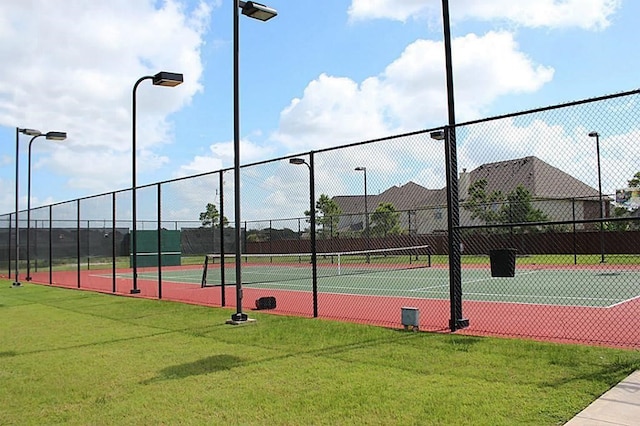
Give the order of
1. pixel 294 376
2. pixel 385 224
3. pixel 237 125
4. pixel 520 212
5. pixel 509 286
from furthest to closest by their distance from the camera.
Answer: pixel 385 224, pixel 520 212, pixel 509 286, pixel 237 125, pixel 294 376

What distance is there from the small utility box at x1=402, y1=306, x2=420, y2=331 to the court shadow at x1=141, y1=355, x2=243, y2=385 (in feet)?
8.48

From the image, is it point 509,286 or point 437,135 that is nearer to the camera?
point 437,135

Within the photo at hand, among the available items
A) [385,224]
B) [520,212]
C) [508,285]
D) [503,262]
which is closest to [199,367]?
[503,262]

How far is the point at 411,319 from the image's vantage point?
7875 mm

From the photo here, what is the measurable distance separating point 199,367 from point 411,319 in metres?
3.15

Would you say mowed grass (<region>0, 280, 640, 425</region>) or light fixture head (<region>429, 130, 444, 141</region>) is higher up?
light fixture head (<region>429, 130, 444, 141</region>)

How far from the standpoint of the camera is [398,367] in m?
5.78

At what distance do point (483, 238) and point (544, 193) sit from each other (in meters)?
11.3

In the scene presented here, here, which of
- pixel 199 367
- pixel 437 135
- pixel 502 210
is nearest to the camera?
pixel 199 367

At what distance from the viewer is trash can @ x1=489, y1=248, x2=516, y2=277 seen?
7.92 meters

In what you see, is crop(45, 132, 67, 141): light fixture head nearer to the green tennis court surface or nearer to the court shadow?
the green tennis court surface

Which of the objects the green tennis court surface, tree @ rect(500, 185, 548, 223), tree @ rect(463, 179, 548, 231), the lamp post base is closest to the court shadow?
the lamp post base

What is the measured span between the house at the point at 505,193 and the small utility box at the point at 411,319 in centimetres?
1231

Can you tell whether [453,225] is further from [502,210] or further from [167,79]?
[502,210]
